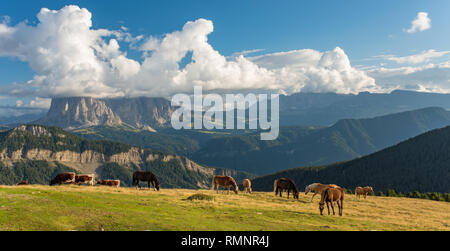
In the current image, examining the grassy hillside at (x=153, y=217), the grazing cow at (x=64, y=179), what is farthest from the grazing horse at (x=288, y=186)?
the grazing cow at (x=64, y=179)

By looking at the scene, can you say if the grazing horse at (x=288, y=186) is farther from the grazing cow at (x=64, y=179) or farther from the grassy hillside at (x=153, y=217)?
the grazing cow at (x=64, y=179)

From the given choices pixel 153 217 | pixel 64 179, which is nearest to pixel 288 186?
pixel 153 217

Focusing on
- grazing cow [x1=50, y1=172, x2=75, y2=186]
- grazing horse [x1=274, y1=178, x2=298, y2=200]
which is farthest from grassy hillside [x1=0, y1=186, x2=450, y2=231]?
grazing cow [x1=50, y1=172, x2=75, y2=186]

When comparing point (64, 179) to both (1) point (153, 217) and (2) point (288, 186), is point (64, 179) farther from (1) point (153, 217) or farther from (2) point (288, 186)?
(2) point (288, 186)

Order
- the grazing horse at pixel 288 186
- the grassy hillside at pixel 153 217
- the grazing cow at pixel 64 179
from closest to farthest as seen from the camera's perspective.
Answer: the grassy hillside at pixel 153 217
the grazing horse at pixel 288 186
the grazing cow at pixel 64 179

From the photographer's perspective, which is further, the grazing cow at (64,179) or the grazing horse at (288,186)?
the grazing cow at (64,179)

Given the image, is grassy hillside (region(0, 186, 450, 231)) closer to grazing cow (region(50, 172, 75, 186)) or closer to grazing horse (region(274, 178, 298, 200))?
grazing horse (region(274, 178, 298, 200))

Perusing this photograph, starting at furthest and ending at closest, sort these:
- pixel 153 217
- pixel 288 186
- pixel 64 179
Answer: pixel 64 179
pixel 288 186
pixel 153 217

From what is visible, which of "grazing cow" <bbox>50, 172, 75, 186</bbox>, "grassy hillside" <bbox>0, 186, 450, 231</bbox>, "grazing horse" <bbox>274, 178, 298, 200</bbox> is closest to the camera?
"grassy hillside" <bbox>0, 186, 450, 231</bbox>

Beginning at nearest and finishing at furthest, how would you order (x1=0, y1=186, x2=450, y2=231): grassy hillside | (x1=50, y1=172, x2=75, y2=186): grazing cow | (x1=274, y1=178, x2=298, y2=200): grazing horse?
1. (x1=0, y1=186, x2=450, y2=231): grassy hillside
2. (x1=274, y1=178, x2=298, y2=200): grazing horse
3. (x1=50, y1=172, x2=75, y2=186): grazing cow

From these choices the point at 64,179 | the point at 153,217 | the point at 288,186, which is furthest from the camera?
the point at 64,179
